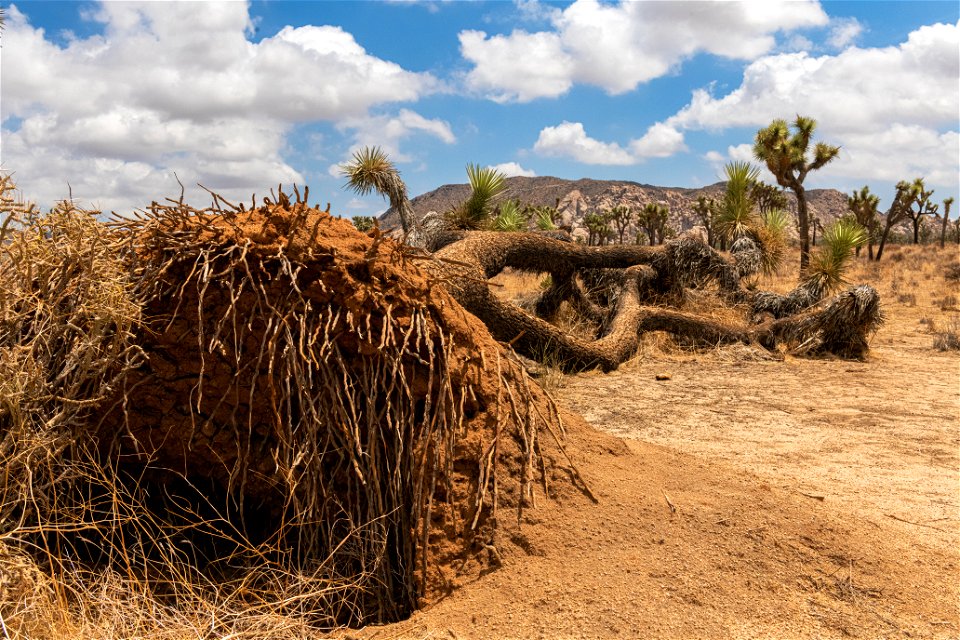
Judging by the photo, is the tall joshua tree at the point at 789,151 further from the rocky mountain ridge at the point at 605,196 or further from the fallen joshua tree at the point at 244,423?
the rocky mountain ridge at the point at 605,196

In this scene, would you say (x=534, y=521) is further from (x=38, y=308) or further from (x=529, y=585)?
(x=38, y=308)

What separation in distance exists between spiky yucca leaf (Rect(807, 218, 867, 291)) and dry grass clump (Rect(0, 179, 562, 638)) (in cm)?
1155

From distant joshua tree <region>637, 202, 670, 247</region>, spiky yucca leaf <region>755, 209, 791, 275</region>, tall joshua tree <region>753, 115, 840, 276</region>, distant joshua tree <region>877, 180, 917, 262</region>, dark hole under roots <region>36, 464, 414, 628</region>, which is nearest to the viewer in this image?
dark hole under roots <region>36, 464, 414, 628</region>

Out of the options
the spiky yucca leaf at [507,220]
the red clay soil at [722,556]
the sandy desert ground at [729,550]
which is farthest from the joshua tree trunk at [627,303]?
the red clay soil at [722,556]

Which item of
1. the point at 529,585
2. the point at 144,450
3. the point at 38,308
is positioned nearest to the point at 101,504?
the point at 144,450

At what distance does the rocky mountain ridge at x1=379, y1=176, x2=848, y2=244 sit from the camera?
298ft

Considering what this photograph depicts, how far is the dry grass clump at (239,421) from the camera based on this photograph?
297cm

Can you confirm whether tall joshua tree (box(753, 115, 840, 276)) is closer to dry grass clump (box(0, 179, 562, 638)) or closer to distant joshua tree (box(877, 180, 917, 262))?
distant joshua tree (box(877, 180, 917, 262))

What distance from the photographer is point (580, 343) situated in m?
9.46

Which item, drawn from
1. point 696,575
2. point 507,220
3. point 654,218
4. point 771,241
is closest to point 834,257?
point 771,241

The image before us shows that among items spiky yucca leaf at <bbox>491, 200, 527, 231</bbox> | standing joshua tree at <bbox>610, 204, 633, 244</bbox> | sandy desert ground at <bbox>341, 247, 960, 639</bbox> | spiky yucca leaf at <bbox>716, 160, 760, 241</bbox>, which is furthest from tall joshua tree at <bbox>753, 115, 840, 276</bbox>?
standing joshua tree at <bbox>610, 204, 633, 244</bbox>

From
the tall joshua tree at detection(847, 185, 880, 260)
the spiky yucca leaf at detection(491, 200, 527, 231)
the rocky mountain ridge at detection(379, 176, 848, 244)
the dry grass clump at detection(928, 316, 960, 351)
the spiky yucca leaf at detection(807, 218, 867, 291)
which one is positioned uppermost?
the rocky mountain ridge at detection(379, 176, 848, 244)

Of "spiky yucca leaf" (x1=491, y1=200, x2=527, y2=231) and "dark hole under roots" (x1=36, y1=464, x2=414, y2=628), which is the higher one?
"spiky yucca leaf" (x1=491, y1=200, x2=527, y2=231)

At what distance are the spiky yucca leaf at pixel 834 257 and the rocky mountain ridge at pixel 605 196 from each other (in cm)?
7441
